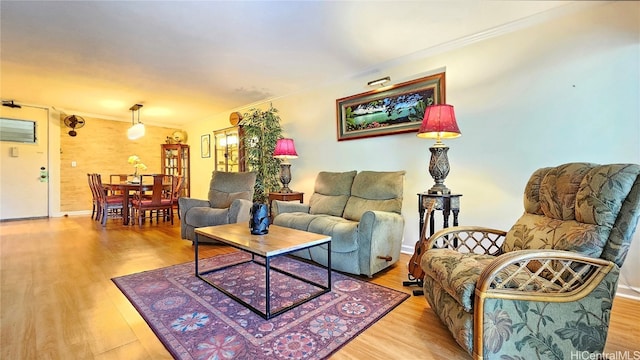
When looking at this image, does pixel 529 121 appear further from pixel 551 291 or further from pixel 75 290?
pixel 75 290

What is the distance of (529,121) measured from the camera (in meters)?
2.44

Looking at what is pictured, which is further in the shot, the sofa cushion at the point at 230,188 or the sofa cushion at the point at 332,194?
the sofa cushion at the point at 230,188

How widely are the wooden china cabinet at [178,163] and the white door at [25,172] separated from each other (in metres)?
2.17

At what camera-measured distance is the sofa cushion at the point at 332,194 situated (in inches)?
126

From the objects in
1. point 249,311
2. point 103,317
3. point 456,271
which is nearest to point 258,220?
point 249,311

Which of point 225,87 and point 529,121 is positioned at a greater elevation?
point 225,87

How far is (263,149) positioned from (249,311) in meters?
3.10

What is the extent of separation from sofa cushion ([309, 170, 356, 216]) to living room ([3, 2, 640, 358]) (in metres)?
0.45

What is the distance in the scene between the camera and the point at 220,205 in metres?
3.94

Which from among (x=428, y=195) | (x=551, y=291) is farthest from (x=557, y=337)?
(x=428, y=195)

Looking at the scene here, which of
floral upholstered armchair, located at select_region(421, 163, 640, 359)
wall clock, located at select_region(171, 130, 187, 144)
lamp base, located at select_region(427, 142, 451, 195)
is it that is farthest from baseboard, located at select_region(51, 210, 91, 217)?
floral upholstered armchair, located at select_region(421, 163, 640, 359)

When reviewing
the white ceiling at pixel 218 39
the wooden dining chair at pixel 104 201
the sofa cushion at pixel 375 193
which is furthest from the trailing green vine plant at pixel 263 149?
the wooden dining chair at pixel 104 201

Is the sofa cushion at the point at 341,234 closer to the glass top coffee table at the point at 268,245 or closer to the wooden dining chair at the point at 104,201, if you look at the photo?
the glass top coffee table at the point at 268,245

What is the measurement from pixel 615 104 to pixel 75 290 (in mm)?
4287
